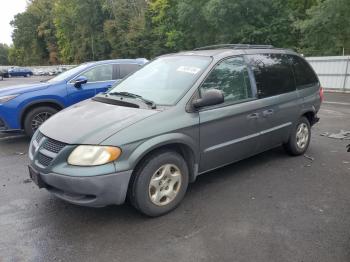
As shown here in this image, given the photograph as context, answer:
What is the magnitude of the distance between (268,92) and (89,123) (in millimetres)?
2584

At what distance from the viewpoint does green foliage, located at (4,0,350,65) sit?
2355cm

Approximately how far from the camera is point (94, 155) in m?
3.19

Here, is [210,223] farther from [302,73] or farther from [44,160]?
[302,73]

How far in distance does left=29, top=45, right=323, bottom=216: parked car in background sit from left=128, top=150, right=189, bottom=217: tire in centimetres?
1

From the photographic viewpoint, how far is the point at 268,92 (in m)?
4.75

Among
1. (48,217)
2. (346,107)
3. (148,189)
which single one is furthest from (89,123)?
(346,107)

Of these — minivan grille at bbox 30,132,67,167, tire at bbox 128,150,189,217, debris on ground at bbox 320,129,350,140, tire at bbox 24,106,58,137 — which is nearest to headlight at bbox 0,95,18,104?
tire at bbox 24,106,58,137

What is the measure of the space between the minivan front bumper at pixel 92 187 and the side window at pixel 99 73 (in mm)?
4494

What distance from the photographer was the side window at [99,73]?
7.51m

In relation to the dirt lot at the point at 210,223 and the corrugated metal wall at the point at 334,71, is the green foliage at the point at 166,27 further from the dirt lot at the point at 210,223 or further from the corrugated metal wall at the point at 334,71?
the dirt lot at the point at 210,223

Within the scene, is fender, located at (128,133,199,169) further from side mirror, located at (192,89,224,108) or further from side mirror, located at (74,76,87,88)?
side mirror, located at (74,76,87,88)

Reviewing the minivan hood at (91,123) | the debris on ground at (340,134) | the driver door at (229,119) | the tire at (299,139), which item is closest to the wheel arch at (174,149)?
the driver door at (229,119)

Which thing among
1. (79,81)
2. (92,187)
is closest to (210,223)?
(92,187)

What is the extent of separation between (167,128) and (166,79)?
965 millimetres
